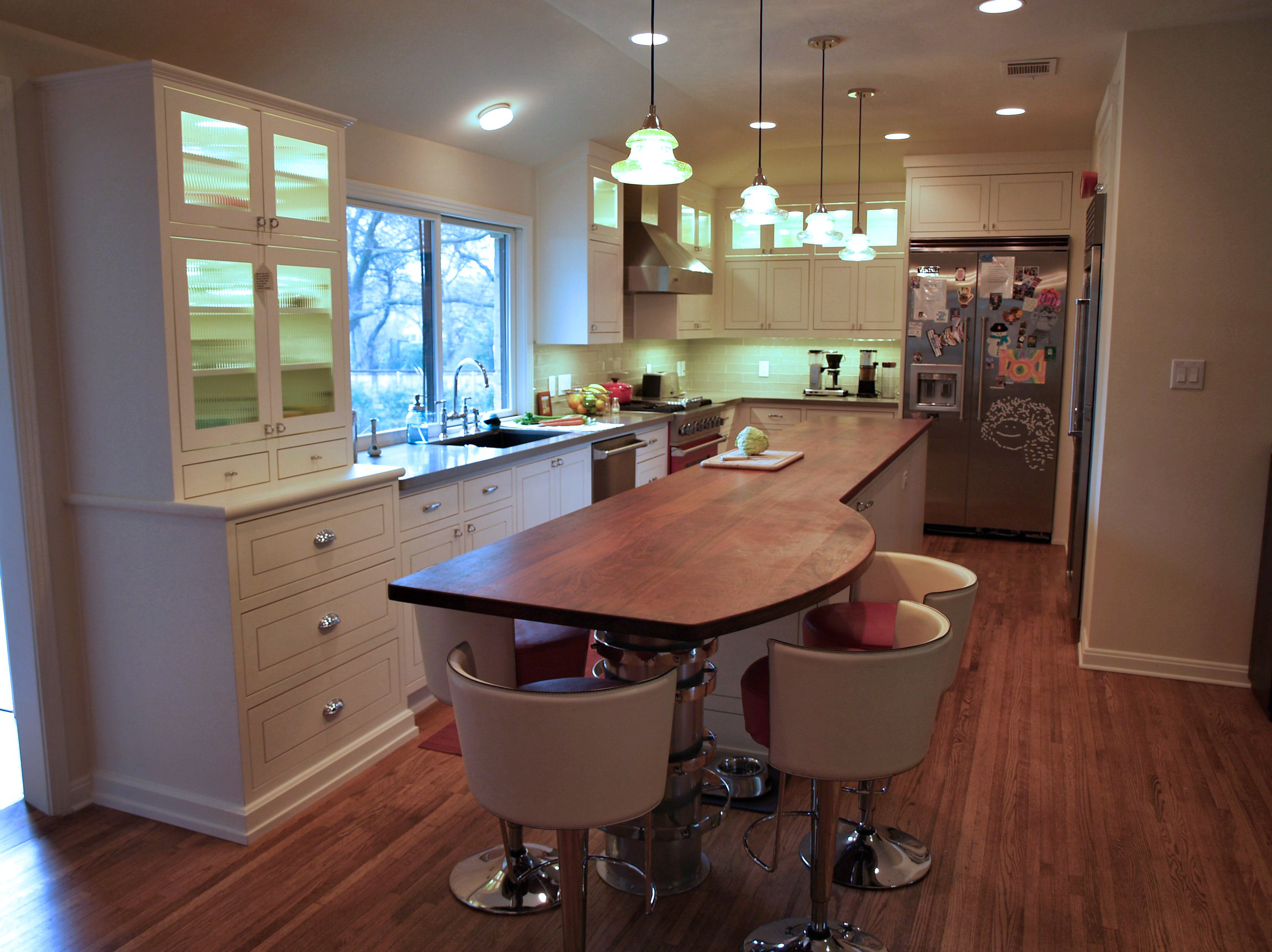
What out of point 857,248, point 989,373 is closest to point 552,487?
point 857,248

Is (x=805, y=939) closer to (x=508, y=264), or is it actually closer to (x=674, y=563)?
(x=674, y=563)

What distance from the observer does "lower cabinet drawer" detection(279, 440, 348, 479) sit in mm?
2908

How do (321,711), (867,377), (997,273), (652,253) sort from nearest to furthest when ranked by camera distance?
1. (321,711)
2. (652,253)
3. (997,273)
4. (867,377)

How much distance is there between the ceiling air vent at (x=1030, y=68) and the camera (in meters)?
4.34

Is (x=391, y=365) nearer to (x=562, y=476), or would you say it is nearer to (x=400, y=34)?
(x=562, y=476)

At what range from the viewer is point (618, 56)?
445 cm

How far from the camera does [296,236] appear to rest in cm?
289

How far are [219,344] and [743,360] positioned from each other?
18.1 ft

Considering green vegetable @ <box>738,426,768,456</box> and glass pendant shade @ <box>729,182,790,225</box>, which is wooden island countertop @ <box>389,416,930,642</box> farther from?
glass pendant shade @ <box>729,182,790,225</box>

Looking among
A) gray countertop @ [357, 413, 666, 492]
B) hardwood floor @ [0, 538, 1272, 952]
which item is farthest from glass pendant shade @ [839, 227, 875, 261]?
hardwood floor @ [0, 538, 1272, 952]

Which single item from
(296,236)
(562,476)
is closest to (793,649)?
(296,236)

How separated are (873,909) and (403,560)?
1942 millimetres

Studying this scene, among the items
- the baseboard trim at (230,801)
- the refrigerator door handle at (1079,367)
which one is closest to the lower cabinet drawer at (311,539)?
the baseboard trim at (230,801)

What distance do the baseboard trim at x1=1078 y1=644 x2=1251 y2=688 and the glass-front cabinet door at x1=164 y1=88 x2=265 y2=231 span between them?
3723mm
